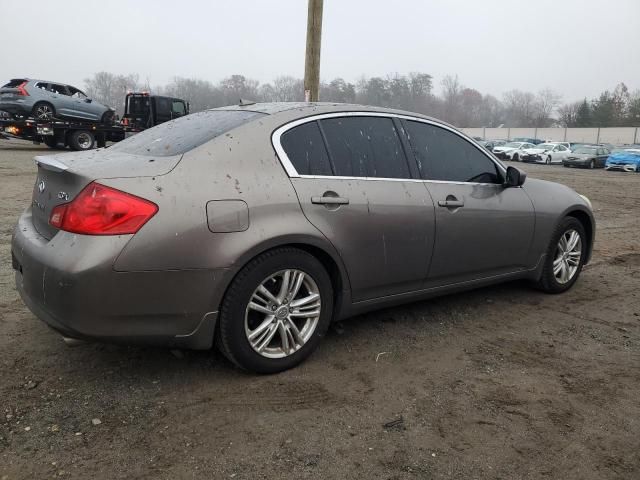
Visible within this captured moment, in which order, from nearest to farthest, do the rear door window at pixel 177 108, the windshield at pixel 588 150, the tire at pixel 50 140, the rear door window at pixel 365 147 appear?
the rear door window at pixel 365 147, the tire at pixel 50 140, the rear door window at pixel 177 108, the windshield at pixel 588 150

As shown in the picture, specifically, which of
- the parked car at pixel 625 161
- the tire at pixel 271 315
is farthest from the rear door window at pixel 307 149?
the parked car at pixel 625 161

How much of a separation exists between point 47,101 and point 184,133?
18.5 meters

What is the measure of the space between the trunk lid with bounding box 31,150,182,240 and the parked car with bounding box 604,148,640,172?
3249cm

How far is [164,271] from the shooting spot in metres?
2.67

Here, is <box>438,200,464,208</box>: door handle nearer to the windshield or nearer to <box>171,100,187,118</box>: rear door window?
<box>171,100,187,118</box>: rear door window

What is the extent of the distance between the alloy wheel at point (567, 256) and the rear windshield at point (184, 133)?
121 inches

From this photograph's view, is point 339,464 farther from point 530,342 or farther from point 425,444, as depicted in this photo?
point 530,342

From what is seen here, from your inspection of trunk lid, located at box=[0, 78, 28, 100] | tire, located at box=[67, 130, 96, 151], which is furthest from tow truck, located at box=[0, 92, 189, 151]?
trunk lid, located at box=[0, 78, 28, 100]

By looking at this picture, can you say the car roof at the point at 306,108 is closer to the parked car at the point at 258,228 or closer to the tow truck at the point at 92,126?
the parked car at the point at 258,228

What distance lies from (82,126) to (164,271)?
19.3 meters

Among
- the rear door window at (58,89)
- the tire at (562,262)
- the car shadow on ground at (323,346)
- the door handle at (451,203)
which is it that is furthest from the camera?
the rear door window at (58,89)

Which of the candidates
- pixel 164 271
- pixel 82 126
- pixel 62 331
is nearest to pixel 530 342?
pixel 164 271

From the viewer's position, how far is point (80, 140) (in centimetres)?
1995

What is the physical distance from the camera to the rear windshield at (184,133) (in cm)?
310
